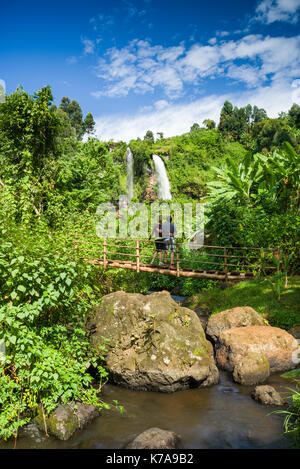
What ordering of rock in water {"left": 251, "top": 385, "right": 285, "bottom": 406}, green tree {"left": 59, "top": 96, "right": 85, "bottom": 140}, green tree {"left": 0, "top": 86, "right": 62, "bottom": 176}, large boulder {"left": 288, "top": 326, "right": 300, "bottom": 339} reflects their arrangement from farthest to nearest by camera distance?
green tree {"left": 59, "top": 96, "right": 85, "bottom": 140}, green tree {"left": 0, "top": 86, "right": 62, "bottom": 176}, large boulder {"left": 288, "top": 326, "right": 300, "bottom": 339}, rock in water {"left": 251, "top": 385, "right": 285, "bottom": 406}

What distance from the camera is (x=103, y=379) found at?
6855 mm

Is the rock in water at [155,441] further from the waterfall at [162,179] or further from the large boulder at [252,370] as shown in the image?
the waterfall at [162,179]

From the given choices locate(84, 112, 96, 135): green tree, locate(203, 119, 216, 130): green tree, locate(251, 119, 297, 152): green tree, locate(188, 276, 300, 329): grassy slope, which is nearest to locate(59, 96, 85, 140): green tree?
locate(84, 112, 96, 135): green tree

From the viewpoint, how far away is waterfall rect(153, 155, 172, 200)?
32.9 meters

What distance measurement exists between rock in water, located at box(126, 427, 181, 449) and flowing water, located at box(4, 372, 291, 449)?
0.78 feet

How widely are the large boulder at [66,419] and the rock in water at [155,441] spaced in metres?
0.93

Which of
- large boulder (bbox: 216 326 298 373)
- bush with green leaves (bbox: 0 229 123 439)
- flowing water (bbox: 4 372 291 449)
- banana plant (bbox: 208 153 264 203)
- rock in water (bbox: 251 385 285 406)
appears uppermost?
banana plant (bbox: 208 153 264 203)

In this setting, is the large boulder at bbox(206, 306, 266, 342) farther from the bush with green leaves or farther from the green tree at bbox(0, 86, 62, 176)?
the green tree at bbox(0, 86, 62, 176)

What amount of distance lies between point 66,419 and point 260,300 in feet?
21.7

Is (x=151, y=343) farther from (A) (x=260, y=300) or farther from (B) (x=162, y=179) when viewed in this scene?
(B) (x=162, y=179)

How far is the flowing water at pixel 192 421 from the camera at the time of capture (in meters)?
4.77

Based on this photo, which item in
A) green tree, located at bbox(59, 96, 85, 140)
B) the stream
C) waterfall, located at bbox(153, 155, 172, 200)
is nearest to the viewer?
the stream

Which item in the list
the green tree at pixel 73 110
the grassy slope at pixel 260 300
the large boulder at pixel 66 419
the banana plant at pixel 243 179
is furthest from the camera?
the green tree at pixel 73 110

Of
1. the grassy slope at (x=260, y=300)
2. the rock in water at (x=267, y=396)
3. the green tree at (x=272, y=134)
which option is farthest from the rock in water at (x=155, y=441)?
the green tree at (x=272, y=134)
